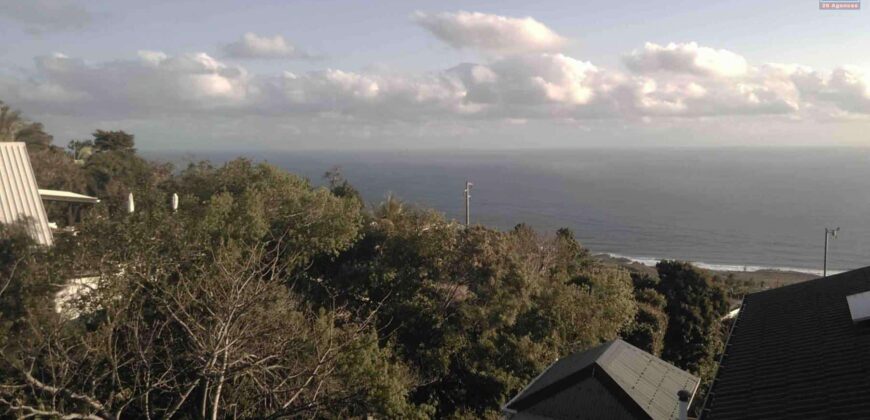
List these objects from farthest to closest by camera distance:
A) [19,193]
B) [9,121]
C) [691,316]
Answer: [9,121], [691,316], [19,193]

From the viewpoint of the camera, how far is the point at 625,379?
34.0 feet

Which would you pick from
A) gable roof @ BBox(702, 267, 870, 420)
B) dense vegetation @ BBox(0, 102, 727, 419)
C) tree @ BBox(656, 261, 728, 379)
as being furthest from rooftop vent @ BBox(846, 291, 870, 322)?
tree @ BBox(656, 261, 728, 379)

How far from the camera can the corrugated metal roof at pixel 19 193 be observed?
55.3ft

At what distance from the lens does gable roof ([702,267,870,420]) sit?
19.6 feet

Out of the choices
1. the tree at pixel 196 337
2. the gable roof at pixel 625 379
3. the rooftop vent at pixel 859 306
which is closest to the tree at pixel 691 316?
the gable roof at pixel 625 379

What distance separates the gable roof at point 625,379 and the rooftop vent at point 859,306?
322 centimetres

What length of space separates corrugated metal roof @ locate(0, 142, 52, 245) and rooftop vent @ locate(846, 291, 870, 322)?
708 inches

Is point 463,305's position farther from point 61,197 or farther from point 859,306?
point 61,197

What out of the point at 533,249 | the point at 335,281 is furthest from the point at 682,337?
the point at 335,281

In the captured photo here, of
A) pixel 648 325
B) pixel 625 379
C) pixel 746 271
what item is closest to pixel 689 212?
pixel 746 271

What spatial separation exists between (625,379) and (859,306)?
12.0 feet

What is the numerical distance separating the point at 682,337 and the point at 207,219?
18225mm

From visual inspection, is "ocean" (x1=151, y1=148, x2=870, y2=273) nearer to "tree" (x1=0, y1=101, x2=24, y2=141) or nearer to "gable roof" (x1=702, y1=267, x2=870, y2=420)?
"tree" (x1=0, y1=101, x2=24, y2=141)

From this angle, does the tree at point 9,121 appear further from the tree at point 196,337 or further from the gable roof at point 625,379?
the gable roof at point 625,379
